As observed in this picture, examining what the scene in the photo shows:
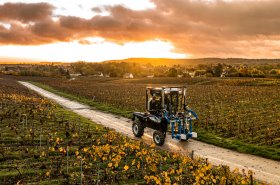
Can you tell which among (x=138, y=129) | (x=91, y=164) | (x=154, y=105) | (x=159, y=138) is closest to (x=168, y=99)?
(x=154, y=105)

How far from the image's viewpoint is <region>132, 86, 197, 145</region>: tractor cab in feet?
57.7

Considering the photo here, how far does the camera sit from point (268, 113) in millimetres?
28906

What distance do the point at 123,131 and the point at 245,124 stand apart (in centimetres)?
958

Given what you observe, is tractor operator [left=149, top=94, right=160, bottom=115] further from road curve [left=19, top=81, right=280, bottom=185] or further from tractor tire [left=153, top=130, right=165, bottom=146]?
road curve [left=19, top=81, right=280, bottom=185]

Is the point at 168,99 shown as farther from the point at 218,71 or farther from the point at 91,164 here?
the point at 218,71

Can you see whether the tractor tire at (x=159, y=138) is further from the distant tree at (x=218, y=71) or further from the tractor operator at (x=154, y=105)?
the distant tree at (x=218, y=71)

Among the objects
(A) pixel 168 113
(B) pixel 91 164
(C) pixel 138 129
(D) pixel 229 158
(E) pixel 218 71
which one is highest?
(A) pixel 168 113

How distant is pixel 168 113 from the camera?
59.8 ft

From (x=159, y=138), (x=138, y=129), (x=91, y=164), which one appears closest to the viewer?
(x=91, y=164)

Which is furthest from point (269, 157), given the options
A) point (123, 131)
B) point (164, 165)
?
point (123, 131)

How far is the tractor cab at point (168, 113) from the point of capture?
17594 mm

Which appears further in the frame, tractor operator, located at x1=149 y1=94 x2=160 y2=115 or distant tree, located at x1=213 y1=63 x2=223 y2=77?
distant tree, located at x1=213 y1=63 x2=223 y2=77

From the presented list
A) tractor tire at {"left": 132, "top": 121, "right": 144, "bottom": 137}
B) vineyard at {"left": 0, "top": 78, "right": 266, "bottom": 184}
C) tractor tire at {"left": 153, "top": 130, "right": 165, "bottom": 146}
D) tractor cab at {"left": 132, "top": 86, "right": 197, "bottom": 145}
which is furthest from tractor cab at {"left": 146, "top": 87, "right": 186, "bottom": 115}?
vineyard at {"left": 0, "top": 78, "right": 266, "bottom": 184}

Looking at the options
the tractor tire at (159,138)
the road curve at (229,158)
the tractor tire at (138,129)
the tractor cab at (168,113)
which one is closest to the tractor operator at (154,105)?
the tractor cab at (168,113)
